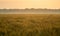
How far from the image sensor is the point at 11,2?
913mm

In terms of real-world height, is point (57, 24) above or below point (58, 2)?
below

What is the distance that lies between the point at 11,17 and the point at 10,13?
0.16 ft

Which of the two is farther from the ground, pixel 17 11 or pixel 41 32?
pixel 17 11

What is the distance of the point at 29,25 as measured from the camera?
0.87 metres

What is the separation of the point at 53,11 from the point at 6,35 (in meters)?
0.50

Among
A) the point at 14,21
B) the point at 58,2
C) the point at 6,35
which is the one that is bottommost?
the point at 6,35

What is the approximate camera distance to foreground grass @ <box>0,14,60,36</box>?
855 millimetres

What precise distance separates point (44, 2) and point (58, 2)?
0.46 ft

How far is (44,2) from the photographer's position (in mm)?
920

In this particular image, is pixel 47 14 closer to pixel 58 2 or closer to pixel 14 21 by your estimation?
pixel 58 2

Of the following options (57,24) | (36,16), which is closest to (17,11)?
(36,16)

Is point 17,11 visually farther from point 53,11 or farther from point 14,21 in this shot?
point 53,11

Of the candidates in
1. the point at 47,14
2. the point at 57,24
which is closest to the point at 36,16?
the point at 47,14

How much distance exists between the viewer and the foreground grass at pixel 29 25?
2.81 feet
